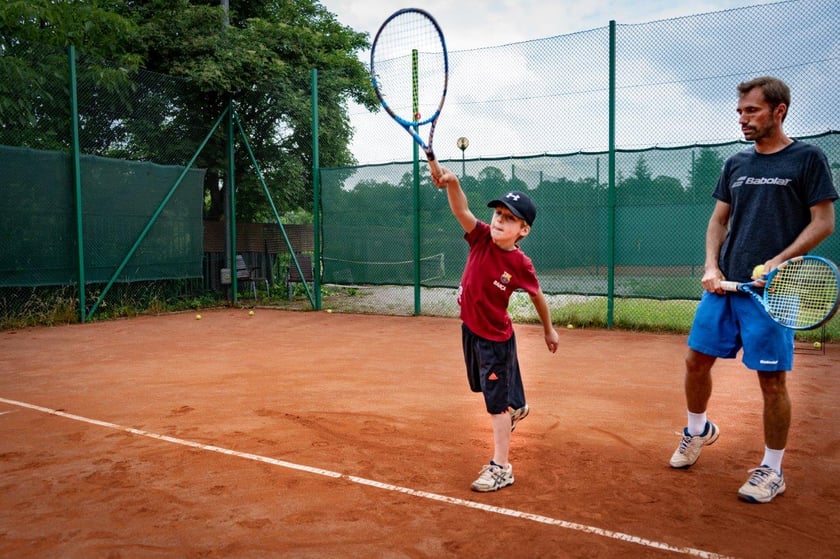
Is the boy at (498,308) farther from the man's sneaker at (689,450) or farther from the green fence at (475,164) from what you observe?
the green fence at (475,164)

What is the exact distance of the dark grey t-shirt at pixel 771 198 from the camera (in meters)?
2.86

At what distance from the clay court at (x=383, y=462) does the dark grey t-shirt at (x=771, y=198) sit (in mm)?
1070

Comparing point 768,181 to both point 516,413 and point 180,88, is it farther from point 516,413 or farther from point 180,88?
point 180,88

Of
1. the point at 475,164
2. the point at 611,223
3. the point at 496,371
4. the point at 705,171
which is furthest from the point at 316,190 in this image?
the point at 496,371

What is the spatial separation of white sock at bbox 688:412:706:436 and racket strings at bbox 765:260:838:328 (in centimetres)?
67

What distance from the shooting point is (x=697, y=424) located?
128 inches

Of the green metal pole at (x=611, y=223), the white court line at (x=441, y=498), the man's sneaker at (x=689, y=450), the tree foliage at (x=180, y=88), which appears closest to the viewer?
the white court line at (x=441, y=498)

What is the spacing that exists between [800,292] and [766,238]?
274 mm

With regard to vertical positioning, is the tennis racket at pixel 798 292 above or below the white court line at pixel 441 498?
above

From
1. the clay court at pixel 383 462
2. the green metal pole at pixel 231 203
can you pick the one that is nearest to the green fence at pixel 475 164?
the green metal pole at pixel 231 203

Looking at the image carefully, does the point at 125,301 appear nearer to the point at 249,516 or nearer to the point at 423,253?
the point at 423,253

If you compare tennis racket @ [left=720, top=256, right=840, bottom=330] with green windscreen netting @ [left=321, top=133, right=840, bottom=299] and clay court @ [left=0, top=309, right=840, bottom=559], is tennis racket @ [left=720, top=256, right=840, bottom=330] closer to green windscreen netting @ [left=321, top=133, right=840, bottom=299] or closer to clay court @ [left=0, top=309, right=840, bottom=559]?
clay court @ [left=0, top=309, right=840, bottom=559]

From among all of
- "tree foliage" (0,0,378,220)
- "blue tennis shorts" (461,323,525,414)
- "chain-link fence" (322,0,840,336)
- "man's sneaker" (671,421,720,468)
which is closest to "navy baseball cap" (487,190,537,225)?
"blue tennis shorts" (461,323,525,414)

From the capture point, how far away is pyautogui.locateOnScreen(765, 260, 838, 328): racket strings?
2.83 metres
